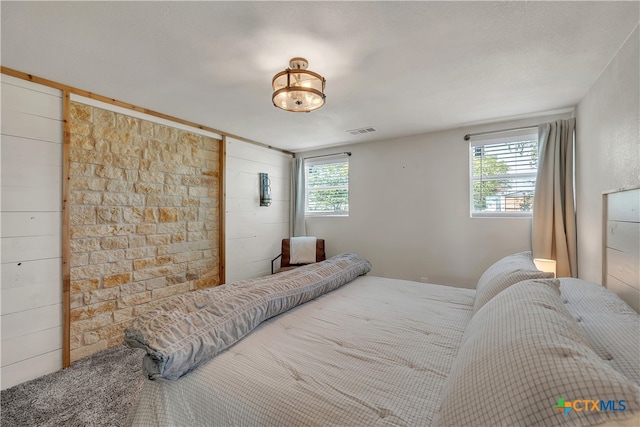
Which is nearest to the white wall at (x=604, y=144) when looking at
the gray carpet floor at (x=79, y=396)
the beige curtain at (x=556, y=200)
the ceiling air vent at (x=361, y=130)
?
the beige curtain at (x=556, y=200)

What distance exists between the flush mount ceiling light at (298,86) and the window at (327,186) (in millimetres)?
2563

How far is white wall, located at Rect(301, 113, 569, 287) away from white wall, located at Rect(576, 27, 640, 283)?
1.99 feet

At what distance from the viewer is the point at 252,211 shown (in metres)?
4.29

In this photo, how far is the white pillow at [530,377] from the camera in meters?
0.60

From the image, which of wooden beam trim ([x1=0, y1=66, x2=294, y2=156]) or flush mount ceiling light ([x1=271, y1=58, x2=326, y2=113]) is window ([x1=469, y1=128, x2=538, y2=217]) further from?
wooden beam trim ([x1=0, y1=66, x2=294, y2=156])

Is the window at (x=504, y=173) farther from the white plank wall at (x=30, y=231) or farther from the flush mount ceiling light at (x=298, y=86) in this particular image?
the white plank wall at (x=30, y=231)

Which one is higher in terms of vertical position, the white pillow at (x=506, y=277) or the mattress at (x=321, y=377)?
the white pillow at (x=506, y=277)

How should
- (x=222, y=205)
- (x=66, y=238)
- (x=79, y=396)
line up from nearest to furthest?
(x=79, y=396) < (x=66, y=238) < (x=222, y=205)

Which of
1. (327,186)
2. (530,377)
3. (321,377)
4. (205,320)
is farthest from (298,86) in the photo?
(327,186)

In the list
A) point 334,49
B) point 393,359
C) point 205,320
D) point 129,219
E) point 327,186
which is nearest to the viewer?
point 393,359

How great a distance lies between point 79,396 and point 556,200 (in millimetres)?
4622

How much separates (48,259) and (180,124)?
1.90 m

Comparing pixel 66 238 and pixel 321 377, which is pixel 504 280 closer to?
pixel 321 377

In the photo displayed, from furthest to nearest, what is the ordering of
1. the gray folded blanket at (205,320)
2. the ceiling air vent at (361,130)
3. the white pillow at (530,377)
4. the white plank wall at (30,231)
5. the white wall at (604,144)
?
the ceiling air vent at (361,130) < the white plank wall at (30,231) < the white wall at (604,144) < the gray folded blanket at (205,320) < the white pillow at (530,377)
